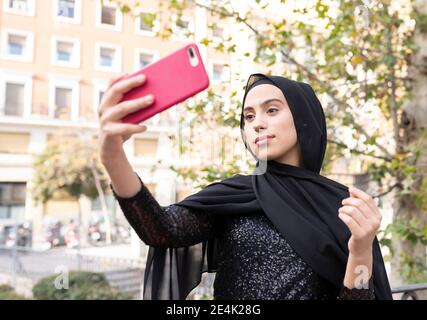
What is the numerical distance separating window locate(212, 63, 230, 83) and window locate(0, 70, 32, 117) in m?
4.35

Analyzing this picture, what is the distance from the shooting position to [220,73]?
260 centimetres

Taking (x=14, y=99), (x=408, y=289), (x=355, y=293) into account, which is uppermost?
(x=14, y=99)

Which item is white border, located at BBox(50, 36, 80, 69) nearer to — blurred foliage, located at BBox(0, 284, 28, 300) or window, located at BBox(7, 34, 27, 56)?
window, located at BBox(7, 34, 27, 56)

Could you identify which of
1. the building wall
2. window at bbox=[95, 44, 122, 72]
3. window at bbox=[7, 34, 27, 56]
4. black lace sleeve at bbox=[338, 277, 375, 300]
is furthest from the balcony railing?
window at bbox=[7, 34, 27, 56]

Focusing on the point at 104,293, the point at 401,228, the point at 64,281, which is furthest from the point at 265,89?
the point at 104,293

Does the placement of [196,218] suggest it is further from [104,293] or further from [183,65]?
[104,293]

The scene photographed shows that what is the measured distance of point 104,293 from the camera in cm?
647

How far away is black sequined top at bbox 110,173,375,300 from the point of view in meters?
0.68

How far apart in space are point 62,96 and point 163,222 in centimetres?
647

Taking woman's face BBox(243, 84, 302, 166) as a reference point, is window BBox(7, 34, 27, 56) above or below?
above

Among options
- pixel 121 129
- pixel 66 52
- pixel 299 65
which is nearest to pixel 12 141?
pixel 66 52

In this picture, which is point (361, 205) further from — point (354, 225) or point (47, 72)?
point (47, 72)

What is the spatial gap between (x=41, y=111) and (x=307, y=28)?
4.88 m
